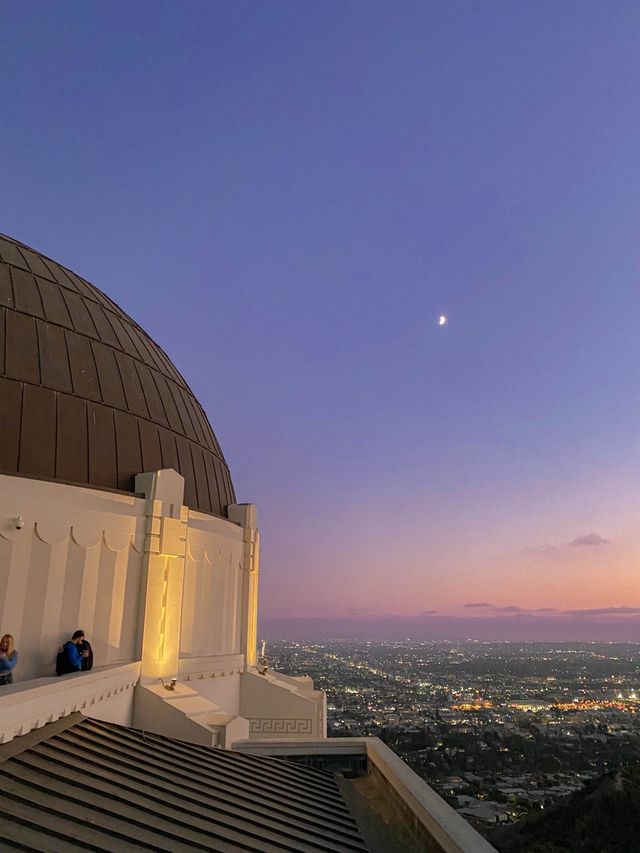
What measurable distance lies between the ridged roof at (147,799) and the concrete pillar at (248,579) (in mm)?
6403

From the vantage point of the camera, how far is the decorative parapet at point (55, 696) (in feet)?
19.7

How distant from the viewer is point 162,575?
37.0 feet

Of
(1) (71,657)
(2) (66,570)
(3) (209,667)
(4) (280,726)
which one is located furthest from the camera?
(4) (280,726)


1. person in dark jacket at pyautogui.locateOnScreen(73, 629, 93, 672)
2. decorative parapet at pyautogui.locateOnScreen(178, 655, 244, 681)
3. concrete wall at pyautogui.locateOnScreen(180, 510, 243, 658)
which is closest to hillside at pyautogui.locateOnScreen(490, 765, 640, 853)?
decorative parapet at pyautogui.locateOnScreen(178, 655, 244, 681)

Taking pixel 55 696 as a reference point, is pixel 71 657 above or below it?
above

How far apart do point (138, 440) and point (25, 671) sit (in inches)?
181

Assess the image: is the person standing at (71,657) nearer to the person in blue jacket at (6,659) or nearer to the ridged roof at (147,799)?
the person in blue jacket at (6,659)

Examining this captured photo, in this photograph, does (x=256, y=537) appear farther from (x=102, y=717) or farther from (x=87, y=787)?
(x=87, y=787)

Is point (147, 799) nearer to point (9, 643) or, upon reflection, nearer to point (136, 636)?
point (9, 643)

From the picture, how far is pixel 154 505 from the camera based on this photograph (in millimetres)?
11281

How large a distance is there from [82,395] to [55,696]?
560cm

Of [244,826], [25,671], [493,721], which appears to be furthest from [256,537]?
[493,721]

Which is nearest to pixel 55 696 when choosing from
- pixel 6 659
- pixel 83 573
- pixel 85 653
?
pixel 6 659

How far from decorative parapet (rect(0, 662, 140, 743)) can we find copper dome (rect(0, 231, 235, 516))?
3.15m
